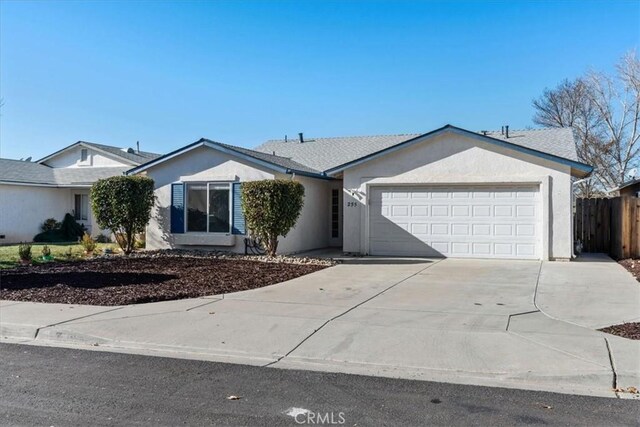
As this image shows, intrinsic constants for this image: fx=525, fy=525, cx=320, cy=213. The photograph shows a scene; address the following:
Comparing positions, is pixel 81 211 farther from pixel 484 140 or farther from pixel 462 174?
pixel 484 140

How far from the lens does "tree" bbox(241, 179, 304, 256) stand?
584 inches

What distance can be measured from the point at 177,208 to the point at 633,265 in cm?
1392

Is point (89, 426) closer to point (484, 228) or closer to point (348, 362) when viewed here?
point (348, 362)

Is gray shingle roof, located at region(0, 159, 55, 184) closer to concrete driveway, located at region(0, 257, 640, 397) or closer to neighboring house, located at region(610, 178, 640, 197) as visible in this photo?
concrete driveway, located at region(0, 257, 640, 397)

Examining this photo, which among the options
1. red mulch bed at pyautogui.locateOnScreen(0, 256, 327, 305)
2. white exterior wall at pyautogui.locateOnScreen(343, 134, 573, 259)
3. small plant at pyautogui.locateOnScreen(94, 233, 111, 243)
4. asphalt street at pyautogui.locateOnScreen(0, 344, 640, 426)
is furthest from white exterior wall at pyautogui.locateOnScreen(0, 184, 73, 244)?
asphalt street at pyautogui.locateOnScreen(0, 344, 640, 426)

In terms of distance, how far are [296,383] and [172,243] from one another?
1359 cm

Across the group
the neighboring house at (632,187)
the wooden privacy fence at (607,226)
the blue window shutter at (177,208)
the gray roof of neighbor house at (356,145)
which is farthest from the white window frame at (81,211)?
the neighboring house at (632,187)

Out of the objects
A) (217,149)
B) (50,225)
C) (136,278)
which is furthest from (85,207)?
(136,278)

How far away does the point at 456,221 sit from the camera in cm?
1644

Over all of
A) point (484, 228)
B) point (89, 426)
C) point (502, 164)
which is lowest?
point (89, 426)

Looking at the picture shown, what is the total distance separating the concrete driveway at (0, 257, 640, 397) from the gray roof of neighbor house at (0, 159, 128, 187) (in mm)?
16870

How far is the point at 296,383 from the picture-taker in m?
5.45

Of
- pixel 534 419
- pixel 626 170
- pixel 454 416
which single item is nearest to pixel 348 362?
pixel 454 416

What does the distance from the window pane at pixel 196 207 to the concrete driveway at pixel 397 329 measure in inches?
284
